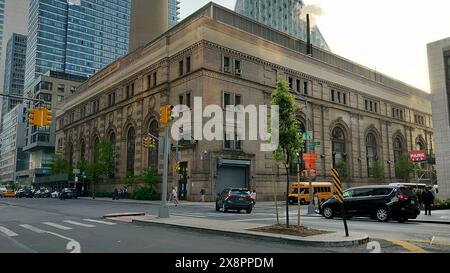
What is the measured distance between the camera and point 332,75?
59625mm

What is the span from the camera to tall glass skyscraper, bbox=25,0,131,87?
148 metres

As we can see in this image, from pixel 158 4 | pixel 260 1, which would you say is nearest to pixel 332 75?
pixel 158 4

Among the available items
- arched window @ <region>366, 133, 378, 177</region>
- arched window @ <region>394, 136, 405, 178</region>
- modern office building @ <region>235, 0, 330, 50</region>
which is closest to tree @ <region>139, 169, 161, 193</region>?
arched window @ <region>366, 133, 378, 177</region>

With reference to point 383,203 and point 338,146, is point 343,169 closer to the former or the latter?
point 338,146

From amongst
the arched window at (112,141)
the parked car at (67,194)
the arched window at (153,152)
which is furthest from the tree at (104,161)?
the arched window at (153,152)

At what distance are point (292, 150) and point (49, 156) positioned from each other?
117510 mm

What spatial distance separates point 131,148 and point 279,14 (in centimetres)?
9709

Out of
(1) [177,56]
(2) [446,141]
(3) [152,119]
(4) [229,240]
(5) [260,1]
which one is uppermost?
(5) [260,1]

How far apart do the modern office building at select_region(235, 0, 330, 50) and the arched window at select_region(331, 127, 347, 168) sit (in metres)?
79.3

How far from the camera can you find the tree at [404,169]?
6831 centimetres

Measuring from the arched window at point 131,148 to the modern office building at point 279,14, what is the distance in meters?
89.2

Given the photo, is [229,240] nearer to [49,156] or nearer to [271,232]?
[271,232]

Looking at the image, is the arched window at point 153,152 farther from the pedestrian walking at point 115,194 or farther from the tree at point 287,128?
the tree at point 287,128

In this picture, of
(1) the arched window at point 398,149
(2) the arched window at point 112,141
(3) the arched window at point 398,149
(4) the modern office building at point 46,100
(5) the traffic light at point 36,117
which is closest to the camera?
(5) the traffic light at point 36,117
